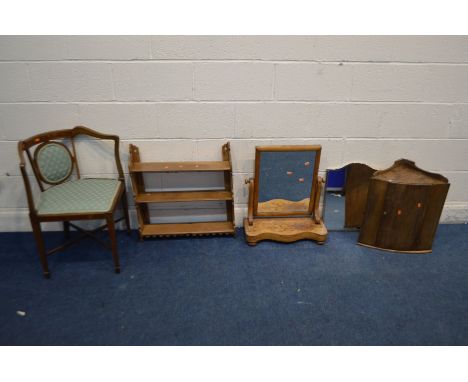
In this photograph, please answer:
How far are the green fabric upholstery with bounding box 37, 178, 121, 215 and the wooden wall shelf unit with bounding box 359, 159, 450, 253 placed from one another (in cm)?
158

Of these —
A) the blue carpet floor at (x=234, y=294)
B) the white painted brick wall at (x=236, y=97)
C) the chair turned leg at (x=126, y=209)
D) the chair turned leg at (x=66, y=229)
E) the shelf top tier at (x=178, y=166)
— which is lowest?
the blue carpet floor at (x=234, y=294)

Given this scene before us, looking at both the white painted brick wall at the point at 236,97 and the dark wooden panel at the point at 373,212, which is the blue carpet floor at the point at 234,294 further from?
the white painted brick wall at the point at 236,97

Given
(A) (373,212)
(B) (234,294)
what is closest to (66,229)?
(B) (234,294)

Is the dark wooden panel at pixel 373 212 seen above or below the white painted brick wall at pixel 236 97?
below

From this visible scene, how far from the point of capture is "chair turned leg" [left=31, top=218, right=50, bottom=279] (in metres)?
1.94

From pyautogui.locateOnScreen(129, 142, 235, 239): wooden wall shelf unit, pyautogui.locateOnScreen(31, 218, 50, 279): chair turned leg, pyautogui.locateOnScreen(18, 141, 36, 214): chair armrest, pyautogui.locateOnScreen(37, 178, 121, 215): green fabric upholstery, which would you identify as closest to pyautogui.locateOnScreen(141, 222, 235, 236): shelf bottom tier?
pyautogui.locateOnScreen(129, 142, 235, 239): wooden wall shelf unit

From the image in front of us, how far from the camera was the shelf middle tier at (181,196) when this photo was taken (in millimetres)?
2295

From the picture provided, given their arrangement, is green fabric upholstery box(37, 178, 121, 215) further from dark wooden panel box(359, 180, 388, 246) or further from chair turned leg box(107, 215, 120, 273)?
dark wooden panel box(359, 180, 388, 246)

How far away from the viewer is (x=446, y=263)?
2.21m

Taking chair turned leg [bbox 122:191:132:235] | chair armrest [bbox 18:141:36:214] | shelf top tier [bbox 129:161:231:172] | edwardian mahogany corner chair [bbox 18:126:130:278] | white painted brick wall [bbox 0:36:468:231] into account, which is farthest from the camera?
chair turned leg [bbox 122:191:132:235]

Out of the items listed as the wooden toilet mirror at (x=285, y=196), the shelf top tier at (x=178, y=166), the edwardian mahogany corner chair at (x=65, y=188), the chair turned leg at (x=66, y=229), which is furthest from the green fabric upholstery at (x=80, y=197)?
the wooden toilet mirror at (x=285, y=196)

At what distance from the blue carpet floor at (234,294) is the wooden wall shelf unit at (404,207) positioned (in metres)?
0.11

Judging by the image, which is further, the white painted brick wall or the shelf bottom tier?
the shelf bottom tier

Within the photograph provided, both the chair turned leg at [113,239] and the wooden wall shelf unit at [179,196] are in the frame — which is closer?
the chair turned leg at [113,239]
